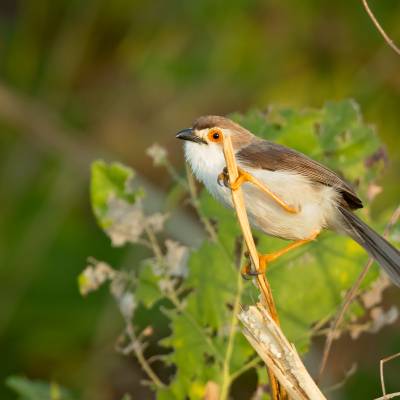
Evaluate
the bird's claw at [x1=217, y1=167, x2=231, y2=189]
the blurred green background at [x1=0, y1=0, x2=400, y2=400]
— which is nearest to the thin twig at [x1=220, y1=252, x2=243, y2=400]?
the bird's claw at [x1=217, y1=167, x2=231, y2=189]

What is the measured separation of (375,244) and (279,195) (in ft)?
1.13

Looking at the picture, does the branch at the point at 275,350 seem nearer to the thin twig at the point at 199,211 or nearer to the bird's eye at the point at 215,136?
the bird's eye at the point at 215,136

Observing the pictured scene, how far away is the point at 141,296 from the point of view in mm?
3498

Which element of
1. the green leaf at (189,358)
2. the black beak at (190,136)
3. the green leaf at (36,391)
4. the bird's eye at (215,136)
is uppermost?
the bird's eye at (215,136)

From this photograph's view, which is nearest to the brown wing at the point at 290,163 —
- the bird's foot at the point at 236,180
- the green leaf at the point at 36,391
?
the bird's foot at the point at 236,180

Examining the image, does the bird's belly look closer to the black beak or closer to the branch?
the black beak

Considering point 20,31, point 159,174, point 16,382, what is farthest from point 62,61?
point 16,382

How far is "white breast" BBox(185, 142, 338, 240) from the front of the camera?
10.1ft

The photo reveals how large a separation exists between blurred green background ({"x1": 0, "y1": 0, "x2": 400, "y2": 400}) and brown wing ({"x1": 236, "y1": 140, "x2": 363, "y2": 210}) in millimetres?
2869

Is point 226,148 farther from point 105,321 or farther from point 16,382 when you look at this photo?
point 105,321

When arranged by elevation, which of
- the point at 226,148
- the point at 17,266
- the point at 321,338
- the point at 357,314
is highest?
the point at 226,148

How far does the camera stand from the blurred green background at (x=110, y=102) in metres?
6.55

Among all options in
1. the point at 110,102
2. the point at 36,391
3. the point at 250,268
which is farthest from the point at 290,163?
the point at 110,102

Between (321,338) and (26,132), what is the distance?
2.69 meters
